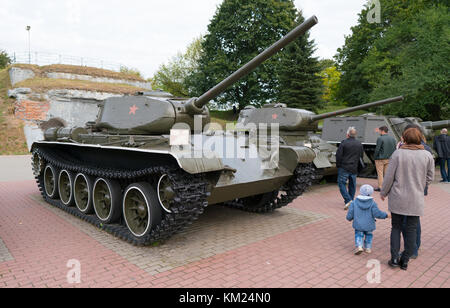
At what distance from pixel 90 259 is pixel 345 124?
1275 cm

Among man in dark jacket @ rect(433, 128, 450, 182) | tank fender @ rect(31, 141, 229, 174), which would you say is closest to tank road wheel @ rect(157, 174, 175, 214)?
tank fender @ rect(31, 141, 229, 174)

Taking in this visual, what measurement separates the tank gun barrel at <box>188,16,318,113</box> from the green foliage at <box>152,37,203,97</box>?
1505 inches

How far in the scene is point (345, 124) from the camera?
50.0 ft

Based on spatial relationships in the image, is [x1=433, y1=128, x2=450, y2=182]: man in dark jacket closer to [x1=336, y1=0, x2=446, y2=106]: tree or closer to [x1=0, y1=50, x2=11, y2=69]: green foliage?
[x1=336, y1=0, x2=446, y2=106]: tree

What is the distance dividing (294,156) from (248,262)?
2769 millimetres

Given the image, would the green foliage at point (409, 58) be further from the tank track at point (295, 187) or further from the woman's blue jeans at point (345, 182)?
the tank track at point (295, 187)

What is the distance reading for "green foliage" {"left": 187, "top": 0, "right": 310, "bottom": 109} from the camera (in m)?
34.5

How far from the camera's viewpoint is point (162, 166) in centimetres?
536

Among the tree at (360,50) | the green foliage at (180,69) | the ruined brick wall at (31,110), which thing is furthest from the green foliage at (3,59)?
the tree at (360,50)

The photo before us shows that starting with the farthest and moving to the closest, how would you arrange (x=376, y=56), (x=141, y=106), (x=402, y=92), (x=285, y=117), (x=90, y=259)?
(x=376, y=56)
(x=402, y=92)
(x=285, y=117)
(x=141, y=106)
(x=90, y=259)

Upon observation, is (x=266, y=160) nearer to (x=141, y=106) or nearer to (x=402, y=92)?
(x=141, y=106)

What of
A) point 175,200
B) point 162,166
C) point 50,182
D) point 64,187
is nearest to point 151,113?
point 162,166

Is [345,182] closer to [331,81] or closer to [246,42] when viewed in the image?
[246,42]
